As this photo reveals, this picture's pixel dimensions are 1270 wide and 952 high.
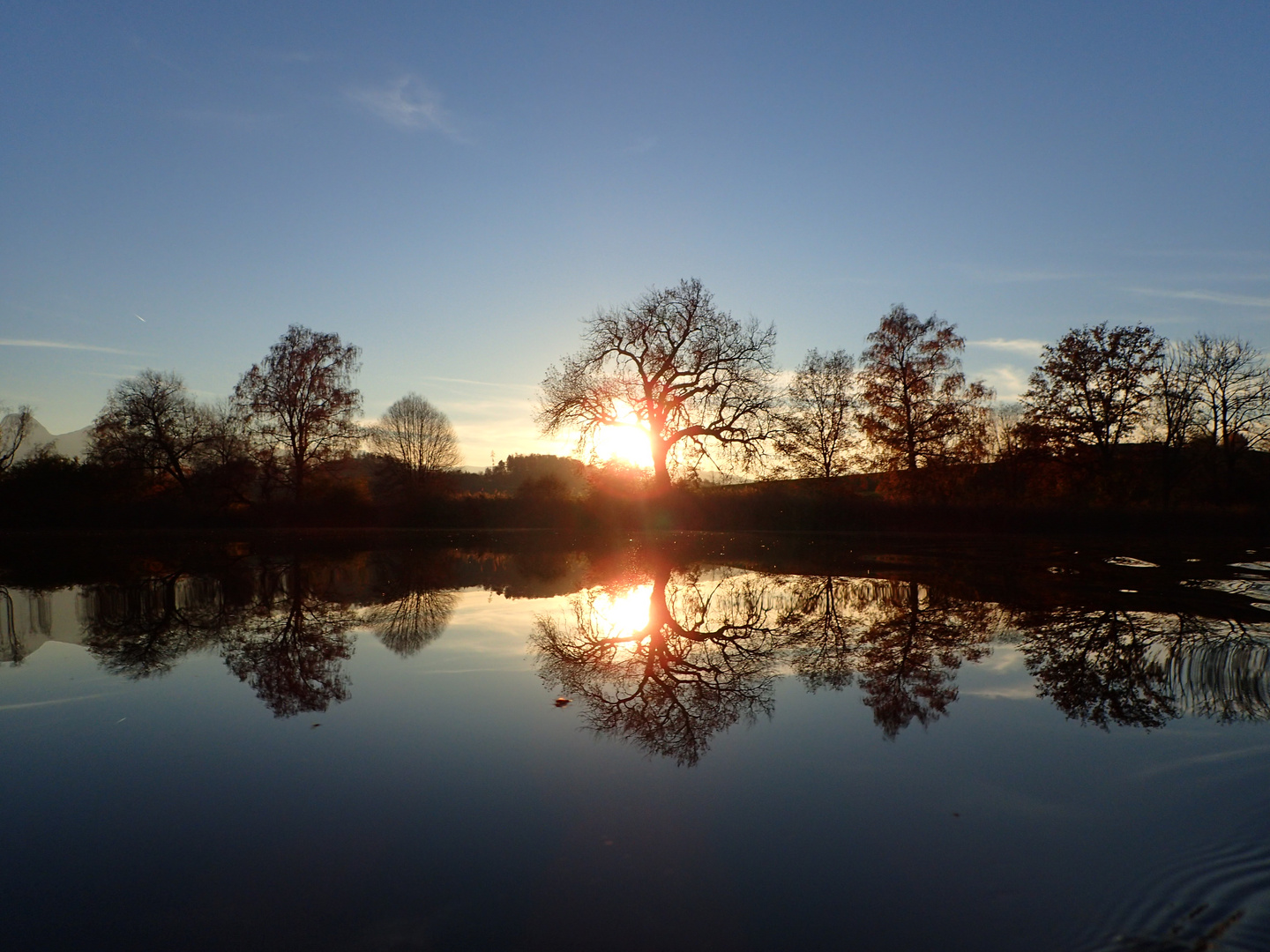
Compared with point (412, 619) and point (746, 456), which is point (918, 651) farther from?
point (746, 456)

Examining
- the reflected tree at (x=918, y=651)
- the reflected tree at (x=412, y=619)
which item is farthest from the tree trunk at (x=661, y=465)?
the reflected tree at (x=918, y=651)

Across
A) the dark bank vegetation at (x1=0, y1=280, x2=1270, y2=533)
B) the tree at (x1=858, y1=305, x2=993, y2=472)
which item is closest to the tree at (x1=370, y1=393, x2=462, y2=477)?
the dark bank vegetation at (x1=0, y1=280, x2=1270, y2=533)

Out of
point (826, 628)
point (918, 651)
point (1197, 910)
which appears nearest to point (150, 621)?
point (826, 628)

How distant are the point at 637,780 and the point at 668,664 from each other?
3.08m

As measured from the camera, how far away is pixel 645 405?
32.7 m

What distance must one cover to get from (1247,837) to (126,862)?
208 inches

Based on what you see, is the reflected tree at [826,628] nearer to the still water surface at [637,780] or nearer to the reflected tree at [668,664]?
the still water surface at [637,780]

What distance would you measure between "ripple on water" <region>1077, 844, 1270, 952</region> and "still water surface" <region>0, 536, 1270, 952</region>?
0.02 m

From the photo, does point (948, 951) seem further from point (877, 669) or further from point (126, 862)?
point (877, 669)

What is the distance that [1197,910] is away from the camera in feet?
9.94

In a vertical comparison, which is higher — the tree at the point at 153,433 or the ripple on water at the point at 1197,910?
the tree at the point at 153,433

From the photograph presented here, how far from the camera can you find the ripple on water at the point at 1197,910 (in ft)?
9.13

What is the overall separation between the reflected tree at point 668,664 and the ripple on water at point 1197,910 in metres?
2.42

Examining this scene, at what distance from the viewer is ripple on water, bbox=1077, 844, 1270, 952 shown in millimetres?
2783
